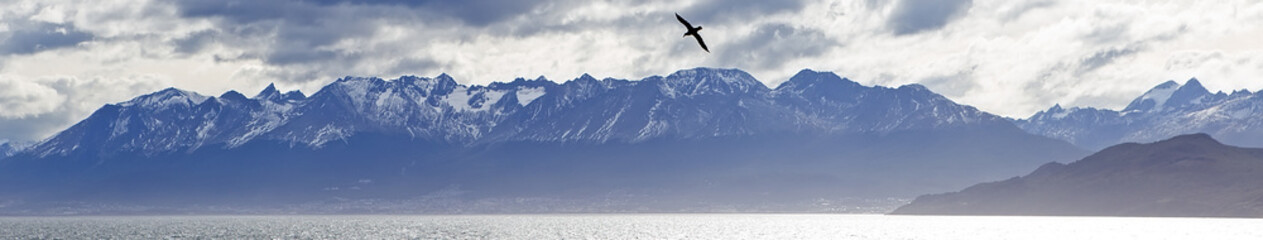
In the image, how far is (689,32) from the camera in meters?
118
